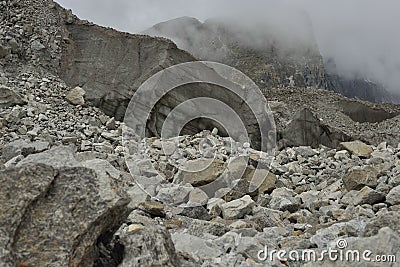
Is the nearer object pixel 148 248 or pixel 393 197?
pixel 148 248

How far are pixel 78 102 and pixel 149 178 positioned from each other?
14.8 feet

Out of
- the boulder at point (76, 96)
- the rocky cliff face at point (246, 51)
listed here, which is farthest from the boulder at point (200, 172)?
the rocky cliff face at point (246, 51)

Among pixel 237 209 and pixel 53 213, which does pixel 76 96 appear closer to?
pixel 237 209

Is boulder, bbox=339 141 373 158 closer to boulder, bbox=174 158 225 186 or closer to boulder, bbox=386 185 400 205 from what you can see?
boulder, bbox=174 158 225 186

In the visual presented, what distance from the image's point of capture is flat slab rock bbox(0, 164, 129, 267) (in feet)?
8.56

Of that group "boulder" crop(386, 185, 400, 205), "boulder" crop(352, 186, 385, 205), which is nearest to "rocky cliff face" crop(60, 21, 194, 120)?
"boulder" crop(352, 186, 385, 205)

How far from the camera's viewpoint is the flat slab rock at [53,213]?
2.61m

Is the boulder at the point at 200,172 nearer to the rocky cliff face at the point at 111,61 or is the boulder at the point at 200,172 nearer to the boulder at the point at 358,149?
the boulder at the point at 358,149

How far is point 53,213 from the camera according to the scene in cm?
281

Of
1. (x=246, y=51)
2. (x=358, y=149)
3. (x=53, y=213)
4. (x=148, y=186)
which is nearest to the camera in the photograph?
(x=53, y=213)

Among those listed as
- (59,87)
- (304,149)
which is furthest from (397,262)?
(59,87)

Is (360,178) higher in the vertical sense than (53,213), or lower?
higher

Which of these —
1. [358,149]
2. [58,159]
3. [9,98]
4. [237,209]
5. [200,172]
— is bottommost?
[58,159]

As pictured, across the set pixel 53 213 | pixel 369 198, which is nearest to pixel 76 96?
pixel 369 198
